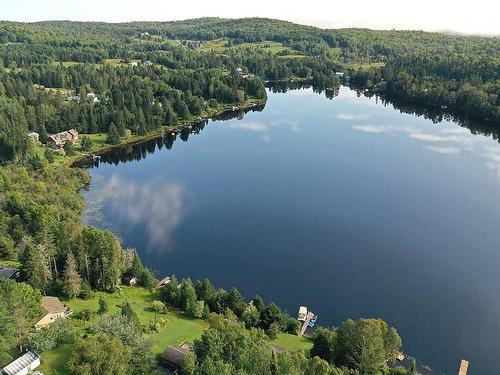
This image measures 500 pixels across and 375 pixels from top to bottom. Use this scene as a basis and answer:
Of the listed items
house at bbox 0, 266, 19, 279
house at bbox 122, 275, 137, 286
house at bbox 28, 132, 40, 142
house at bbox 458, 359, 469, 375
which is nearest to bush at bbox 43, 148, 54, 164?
house at bbox 28, 132, 40, 142

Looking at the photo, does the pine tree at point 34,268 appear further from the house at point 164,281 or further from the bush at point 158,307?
the house at point 164,281

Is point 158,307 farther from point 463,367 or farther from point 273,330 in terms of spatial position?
point 463,367

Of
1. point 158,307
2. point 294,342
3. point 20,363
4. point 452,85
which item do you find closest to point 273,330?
point 294,342

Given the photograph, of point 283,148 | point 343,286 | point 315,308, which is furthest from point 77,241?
point 283,148

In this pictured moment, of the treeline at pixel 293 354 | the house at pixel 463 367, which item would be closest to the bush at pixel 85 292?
the treeline at pixel 293 354

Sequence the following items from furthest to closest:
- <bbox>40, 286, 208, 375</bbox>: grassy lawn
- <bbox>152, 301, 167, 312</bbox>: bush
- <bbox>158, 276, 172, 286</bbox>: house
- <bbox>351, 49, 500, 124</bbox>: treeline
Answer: <bbox>351, 49, 500, 124</bbox>: treeline, <bbox>158, 276, 172, 286</bbox>: house, <bbox>152, 301, 167, 312</bbox>: bush, <bbox>40, 286, 208, 375</bbox>: grassy lawn

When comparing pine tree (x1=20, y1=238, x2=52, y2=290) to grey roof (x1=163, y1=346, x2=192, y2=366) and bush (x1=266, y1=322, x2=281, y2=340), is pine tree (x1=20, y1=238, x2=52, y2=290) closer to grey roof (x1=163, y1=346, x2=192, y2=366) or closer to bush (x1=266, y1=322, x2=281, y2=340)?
grey roof (x1=163, y1=346, x2=192, y2=366)

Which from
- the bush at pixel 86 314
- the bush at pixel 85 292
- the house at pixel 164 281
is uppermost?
the bush at pixel 86 314
